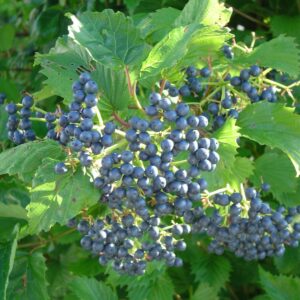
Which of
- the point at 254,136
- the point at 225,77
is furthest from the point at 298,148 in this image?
the point at 225,77

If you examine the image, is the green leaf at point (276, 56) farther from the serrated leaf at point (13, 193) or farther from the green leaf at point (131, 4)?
the serrated leaf at point (13, 193)

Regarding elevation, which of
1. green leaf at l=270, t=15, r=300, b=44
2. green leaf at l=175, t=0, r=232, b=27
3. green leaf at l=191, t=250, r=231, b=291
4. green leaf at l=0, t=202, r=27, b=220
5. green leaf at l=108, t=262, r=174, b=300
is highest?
green leaf at l=175, t=0, r=232, b=27

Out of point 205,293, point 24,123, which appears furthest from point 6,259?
point 205,293

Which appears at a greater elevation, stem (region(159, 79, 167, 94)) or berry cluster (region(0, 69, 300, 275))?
stem (region(159, 79, 167, 94))

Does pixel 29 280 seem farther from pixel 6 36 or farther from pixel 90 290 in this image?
pixel 6 36

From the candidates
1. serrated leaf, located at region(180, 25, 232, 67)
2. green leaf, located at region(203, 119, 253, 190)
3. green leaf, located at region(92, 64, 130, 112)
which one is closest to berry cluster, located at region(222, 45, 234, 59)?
serrated leaf, located at region(180, 25, 232, 67)

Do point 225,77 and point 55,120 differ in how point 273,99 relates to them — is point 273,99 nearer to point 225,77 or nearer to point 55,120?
point 225,77

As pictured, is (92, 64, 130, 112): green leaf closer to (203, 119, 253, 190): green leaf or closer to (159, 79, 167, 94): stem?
(159, 79, 167, 94): stem
